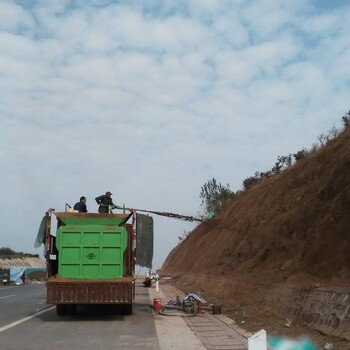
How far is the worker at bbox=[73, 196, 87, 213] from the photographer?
16.9 m

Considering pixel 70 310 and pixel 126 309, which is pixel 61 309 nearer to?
pixel 70 310

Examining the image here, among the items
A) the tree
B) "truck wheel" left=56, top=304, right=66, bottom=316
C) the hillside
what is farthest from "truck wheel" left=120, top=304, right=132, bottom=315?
the tree

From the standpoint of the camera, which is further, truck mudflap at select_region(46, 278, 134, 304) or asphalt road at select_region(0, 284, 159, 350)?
truck mudflap at select_region(46, 278, 134, 304)

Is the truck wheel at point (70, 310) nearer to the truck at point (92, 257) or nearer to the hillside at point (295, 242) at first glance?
the truck at point (92, 257)

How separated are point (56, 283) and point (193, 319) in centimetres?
399

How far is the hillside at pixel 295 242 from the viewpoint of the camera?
1512cm

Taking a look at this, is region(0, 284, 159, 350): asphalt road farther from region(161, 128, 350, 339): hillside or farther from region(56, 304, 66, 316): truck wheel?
region(161, 128, 350, 339): hillside

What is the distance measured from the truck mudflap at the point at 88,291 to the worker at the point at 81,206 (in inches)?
106

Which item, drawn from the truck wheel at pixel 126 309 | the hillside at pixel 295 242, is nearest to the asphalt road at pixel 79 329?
the truck wheel at pixel 126 309

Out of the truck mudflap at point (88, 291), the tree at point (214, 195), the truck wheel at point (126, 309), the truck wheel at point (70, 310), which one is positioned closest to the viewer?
the truck mudflap at point (88, 291)

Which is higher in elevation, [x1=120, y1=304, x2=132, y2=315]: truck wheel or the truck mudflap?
the truck mudflap

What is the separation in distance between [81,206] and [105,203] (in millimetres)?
810

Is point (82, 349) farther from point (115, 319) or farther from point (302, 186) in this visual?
point (302, 186)

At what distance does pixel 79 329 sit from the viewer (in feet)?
43.4
